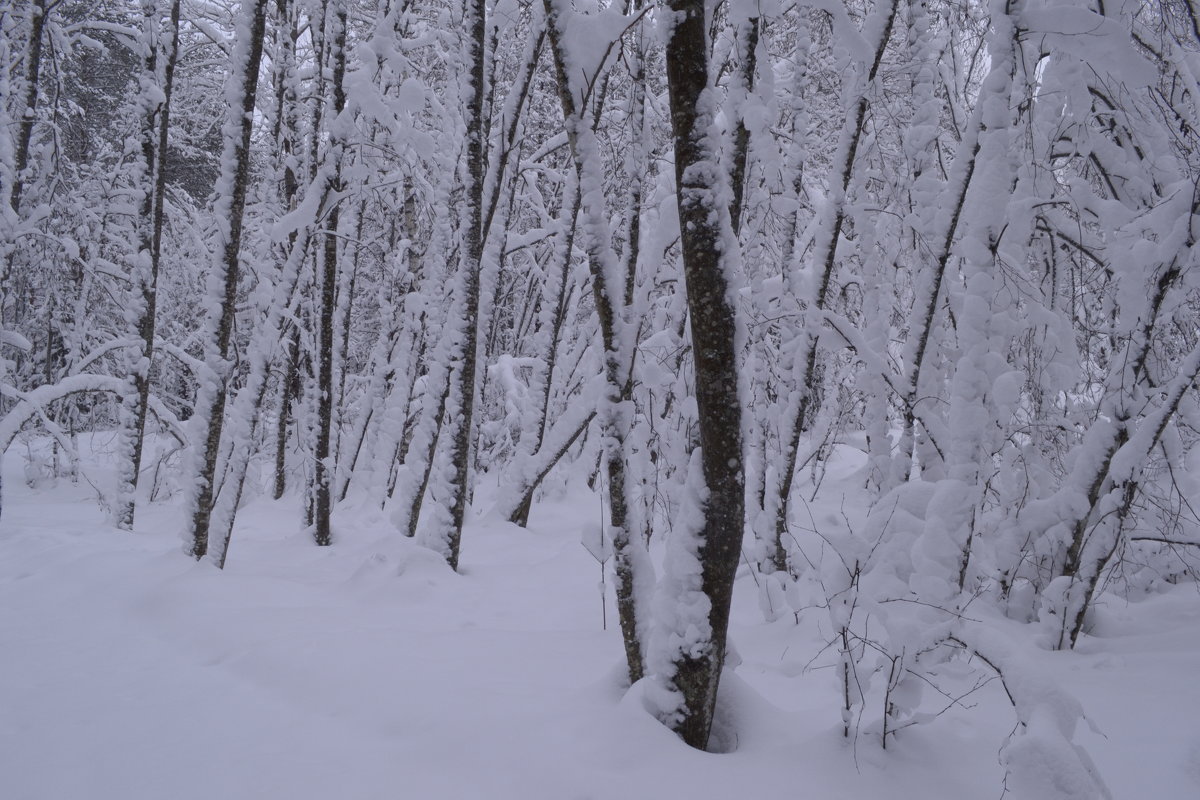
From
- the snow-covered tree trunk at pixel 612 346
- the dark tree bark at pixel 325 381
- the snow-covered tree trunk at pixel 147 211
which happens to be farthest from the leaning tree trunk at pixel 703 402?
the snow-covered tree trunk at pixel 147 211

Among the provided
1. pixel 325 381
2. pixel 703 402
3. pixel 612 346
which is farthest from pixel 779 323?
pixel 325 381

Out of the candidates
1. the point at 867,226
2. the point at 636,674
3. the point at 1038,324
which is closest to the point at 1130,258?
the point at 1038,324

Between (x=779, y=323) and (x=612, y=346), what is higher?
(x=779, y=323)

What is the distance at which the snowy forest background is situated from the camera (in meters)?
2.89

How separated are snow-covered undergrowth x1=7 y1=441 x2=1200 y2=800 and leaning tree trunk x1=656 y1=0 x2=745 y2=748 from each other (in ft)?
0.91

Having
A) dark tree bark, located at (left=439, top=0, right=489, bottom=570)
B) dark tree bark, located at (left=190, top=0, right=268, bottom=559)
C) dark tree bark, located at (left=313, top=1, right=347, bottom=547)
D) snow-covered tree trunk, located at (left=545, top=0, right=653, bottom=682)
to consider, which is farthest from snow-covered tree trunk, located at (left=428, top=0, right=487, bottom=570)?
snow-covered tree trunk, located at (left=545, top=0, right=653, bottom=682)

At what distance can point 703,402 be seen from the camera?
2.86 meters

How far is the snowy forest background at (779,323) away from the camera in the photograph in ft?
9.48

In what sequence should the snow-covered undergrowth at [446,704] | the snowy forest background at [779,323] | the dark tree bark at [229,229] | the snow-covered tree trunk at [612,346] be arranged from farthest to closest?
1. the dark tree bark at [229,229]
2. the snow-covered tree trunk at [612,346]
3. the snowy forest background at [779,323]
4. the snow-covered undergrowth at [446,704]

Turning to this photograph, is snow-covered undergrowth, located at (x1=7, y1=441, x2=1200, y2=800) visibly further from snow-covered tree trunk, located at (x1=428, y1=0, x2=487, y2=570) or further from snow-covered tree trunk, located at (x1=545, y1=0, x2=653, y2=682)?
snow-covered tree trunk, located at (x1=428, y1=0, x2=487, y2=570)

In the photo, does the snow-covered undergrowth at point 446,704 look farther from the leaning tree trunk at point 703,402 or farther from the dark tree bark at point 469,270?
the dark tree bark at point 469,270

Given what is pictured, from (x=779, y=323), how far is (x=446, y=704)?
4.76 metres

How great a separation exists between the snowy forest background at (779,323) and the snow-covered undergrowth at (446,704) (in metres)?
0.10

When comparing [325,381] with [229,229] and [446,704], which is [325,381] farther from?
[446,704]
